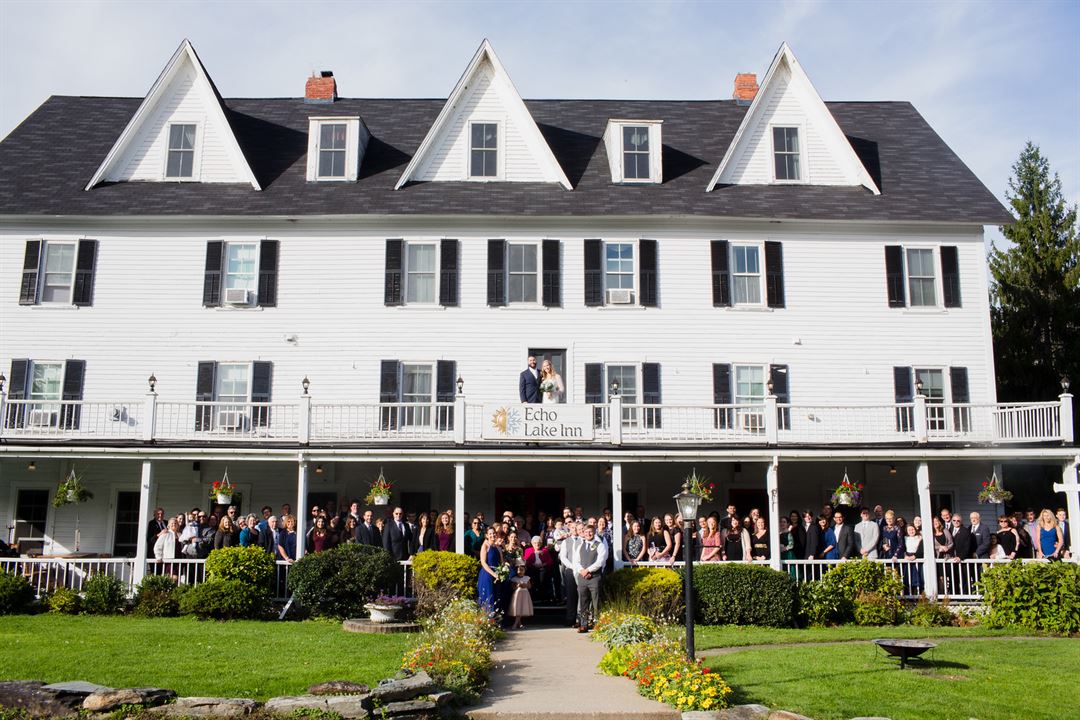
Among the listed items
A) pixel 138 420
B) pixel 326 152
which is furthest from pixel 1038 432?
pixel 138 420

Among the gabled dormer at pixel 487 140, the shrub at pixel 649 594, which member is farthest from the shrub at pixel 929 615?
the gabled dormer at pixel 487 140

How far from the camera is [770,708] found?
11531mm

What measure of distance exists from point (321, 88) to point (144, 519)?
14533mm

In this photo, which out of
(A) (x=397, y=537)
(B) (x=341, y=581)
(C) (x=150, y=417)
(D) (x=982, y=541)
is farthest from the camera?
(C) (x=150, y=417)

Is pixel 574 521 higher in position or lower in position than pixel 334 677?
higher

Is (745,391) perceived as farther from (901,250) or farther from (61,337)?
(61,337)

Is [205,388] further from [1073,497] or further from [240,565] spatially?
[1073,497]

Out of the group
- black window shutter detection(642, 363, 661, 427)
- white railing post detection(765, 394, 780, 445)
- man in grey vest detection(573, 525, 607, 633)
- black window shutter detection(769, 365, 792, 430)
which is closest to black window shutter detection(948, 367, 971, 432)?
black window shutter detection(769, 365, 792, 430)

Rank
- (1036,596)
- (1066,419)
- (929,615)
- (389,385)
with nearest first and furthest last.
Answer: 1. (1036,596)
2. (929,615)
3. (1066,419)
4. (389,385)

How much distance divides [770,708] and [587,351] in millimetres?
13524

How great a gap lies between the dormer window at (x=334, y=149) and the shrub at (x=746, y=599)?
552 inches

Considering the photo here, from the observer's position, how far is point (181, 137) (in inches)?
1018

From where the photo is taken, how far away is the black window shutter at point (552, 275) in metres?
24.5

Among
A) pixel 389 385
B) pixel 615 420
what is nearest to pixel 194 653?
pixel 615 420
